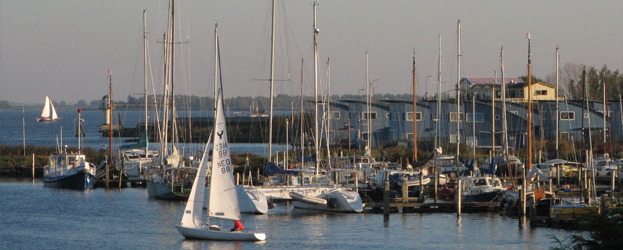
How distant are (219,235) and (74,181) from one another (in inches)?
1170

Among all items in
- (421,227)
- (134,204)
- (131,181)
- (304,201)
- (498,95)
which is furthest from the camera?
(498,95)

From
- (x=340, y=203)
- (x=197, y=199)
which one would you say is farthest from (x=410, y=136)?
(x=197, y=199)

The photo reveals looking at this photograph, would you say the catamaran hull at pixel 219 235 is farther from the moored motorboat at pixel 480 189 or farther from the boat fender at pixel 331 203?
the moored motorboat at pixel 480 189

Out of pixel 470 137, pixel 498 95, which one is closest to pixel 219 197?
pixel 470 137

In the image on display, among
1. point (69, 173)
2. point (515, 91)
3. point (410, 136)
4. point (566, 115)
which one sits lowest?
point (69, 173)

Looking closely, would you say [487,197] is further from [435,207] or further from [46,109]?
[46,109]

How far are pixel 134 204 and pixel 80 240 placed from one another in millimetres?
13297

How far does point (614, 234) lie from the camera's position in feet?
67.7

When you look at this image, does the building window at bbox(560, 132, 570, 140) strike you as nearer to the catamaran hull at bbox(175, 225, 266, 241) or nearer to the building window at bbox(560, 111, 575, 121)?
the building window at bbox(560, 111, 575, 121)

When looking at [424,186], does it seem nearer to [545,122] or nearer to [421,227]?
[421,227]

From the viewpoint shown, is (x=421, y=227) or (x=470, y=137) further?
(x=470, y=137)

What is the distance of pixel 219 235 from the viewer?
105 ft

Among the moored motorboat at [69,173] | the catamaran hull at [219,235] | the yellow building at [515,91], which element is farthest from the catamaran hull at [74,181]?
the yellow building at [515,91]

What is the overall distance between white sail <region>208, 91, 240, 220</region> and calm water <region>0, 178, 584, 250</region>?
133cm
